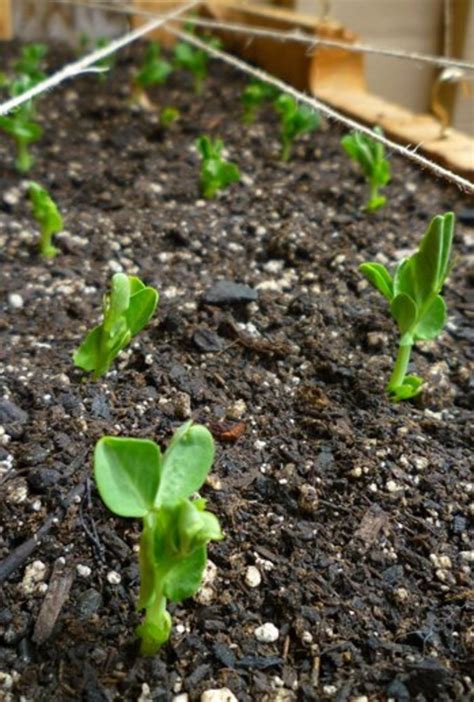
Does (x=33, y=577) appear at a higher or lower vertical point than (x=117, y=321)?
lower

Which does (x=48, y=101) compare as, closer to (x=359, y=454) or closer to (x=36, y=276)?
(x=36, y=276)

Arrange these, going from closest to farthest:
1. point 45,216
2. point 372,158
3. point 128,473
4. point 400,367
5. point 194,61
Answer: point 128,473 → point 400,367 → point 45,216 → point 372,158 → point 194,61

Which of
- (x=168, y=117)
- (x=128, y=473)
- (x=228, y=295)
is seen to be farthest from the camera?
(x=168, y=117)

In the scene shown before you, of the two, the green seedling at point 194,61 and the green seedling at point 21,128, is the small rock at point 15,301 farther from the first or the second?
the green seedling at point 194,61

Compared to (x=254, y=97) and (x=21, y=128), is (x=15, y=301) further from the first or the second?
(x=254, y=97)

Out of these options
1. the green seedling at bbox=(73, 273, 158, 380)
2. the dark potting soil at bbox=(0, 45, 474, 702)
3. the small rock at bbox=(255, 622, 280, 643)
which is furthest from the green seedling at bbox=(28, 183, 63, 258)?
the small rock at bbox=(255, 622, 280, 643)

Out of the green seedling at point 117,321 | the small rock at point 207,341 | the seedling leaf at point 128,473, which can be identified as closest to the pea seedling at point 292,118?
the small rock at point 207,341

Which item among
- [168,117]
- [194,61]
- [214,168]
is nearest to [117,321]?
[214,168]
